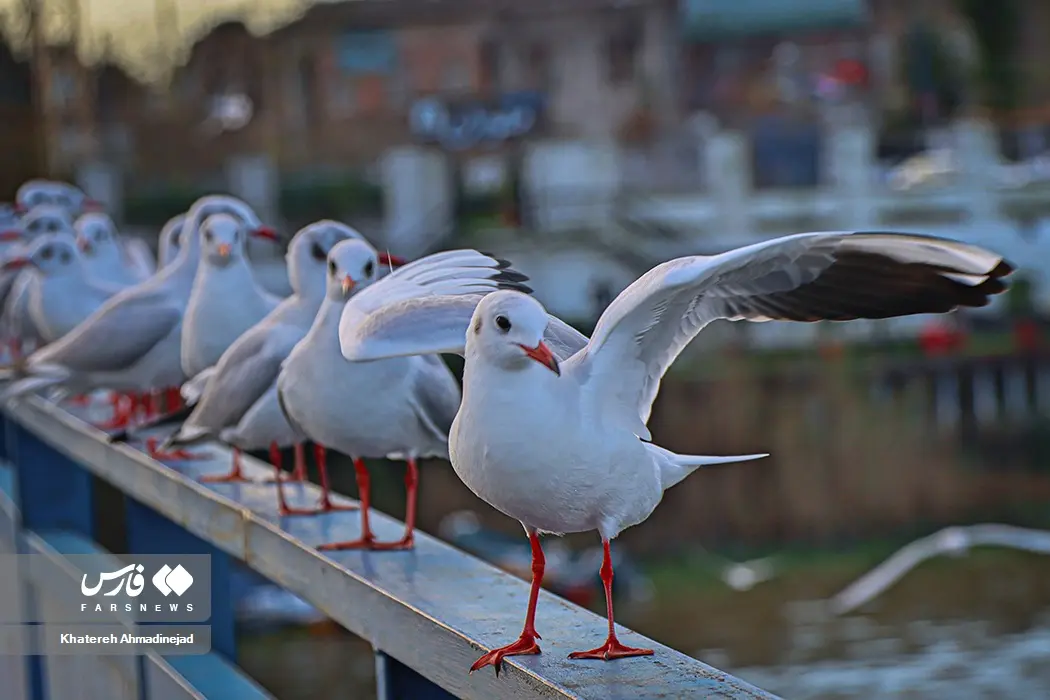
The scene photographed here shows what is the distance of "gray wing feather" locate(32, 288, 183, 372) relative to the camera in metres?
4.04

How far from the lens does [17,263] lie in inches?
206

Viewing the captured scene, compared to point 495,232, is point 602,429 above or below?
above

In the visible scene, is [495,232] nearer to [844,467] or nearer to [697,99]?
[844,467]

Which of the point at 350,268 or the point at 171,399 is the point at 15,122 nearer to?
the point at 171,399

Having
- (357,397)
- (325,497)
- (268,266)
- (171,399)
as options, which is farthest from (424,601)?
(268,266)

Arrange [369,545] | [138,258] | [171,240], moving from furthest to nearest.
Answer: [138,258], [171,240], [369,545]

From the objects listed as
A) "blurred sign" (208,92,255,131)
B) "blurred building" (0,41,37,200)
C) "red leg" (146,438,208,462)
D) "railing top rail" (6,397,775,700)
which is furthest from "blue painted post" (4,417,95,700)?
"blurred sign" (208,92,255,131)

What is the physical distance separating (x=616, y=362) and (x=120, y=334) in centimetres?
241

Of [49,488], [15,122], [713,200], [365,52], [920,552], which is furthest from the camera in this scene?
[365,52]

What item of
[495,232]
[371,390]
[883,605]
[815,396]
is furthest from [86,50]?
[371,390]

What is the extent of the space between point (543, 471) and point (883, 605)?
14527 mm

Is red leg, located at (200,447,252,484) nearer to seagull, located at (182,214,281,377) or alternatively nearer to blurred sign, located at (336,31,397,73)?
seagull, located at (182,214,281,377)

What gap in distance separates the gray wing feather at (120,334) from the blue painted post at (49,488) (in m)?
0.21

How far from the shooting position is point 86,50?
23031mm
